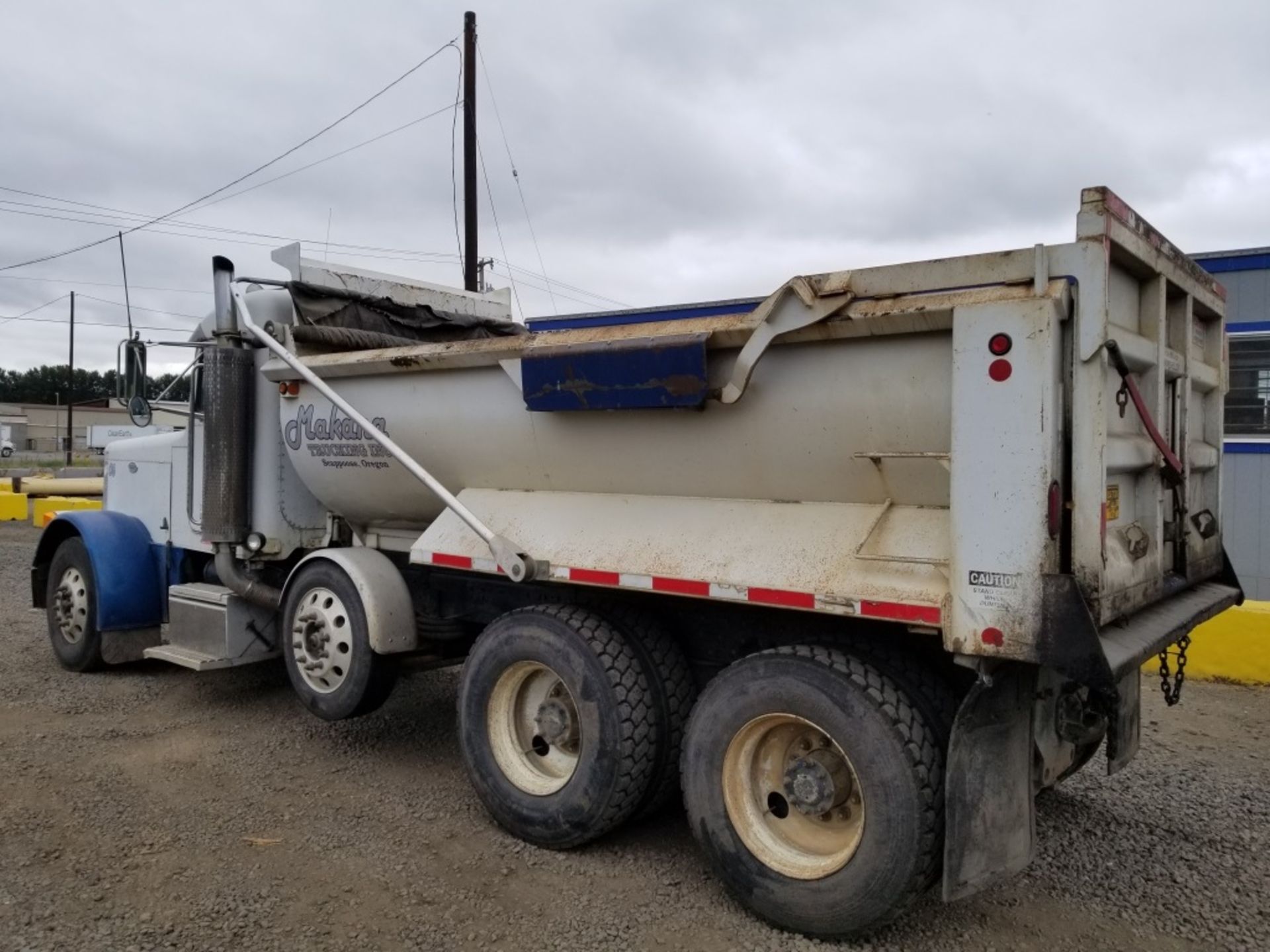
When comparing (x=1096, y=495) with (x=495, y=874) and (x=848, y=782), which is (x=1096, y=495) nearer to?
(x=848, y=782)

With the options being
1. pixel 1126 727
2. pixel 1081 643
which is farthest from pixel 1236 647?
pixel 1081 643

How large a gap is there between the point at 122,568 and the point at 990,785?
5.95m

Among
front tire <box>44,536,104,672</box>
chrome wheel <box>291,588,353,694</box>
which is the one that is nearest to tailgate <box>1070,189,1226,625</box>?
chrome wheel <box>291,588,353,694</box>

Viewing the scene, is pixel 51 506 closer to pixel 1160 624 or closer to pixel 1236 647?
pixel 1236 647

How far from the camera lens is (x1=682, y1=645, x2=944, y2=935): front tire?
312 centimetres

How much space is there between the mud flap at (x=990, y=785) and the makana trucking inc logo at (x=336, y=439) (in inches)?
125

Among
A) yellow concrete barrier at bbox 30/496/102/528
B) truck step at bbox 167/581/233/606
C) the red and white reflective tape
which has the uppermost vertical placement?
the red and white reflective tape

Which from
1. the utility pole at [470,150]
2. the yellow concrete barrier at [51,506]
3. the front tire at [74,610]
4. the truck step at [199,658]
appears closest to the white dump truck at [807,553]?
the truck step at [199,658]

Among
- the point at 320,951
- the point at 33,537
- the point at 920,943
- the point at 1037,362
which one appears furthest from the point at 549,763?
the point at 33,537

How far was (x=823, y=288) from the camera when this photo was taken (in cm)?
334

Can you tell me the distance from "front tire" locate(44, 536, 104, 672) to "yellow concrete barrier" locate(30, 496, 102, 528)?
31.3ft

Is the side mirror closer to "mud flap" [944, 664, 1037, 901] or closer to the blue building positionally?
"mud flap" [944, 664, 1037, 901]

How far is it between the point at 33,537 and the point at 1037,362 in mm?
17262

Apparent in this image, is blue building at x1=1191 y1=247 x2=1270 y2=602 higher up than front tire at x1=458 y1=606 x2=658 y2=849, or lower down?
higher up
